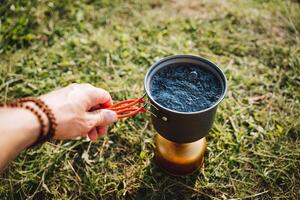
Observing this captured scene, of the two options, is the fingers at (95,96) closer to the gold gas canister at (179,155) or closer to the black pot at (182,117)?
the black pot at (182,117)

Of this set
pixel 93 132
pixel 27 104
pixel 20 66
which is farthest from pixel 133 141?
pixel 20 66

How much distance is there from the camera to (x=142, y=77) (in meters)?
2.69

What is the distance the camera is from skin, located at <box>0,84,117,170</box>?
4.71 ft

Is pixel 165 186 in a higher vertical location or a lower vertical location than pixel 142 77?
lower

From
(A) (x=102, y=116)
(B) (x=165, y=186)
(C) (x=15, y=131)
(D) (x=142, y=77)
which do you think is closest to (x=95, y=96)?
(A) (x=102, y=116)

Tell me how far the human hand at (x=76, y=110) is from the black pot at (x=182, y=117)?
23 centimetres

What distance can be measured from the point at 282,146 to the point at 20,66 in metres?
1.99

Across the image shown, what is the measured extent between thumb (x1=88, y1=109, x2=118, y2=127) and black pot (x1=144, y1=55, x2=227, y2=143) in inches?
8.1

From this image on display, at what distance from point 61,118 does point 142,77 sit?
3.99 ft

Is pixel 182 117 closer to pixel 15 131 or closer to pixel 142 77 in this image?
pixel 15 131

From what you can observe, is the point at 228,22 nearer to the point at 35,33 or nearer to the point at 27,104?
the point at 35,33

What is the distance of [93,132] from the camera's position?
1.86 m

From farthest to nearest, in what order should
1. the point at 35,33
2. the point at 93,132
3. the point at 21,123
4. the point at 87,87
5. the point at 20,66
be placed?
the point at 35,33 < the point at 20,66 < the point at 93,132 < the point at 87,87 < the point at 21,123

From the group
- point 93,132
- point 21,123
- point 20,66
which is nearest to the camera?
point 21,123
